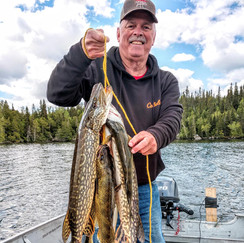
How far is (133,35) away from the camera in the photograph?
266cm

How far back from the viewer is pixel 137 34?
2.64m

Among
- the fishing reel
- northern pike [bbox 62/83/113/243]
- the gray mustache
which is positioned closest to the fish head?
northern pike [bbox 62/83/113/243]

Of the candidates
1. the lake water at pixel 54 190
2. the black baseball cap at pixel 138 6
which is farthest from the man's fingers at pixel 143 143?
→ the lake water at pixel 54 190

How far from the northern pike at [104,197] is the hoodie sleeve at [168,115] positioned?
0.52 meters

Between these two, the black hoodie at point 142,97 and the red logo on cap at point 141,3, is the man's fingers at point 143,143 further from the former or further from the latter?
the red logo on cap at point 141,3

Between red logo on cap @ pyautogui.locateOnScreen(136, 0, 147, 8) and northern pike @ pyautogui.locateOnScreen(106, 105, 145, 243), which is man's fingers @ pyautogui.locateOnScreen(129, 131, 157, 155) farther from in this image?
red logo on cap @ pyautogui.locateOnScreen(136, 0, 147, 8)

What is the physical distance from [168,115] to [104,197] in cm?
114

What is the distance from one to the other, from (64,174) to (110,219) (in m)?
24.0

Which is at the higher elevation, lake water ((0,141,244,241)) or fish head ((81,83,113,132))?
fish head ((81,83,113,132))

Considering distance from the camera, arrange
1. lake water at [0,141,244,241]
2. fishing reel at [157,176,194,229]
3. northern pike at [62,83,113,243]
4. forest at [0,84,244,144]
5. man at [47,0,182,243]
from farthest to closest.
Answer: forest at [0,84,244,144] < lake water at [0,141,244,241] < fishing reel at [157,176,194,229] < man at [47,0,182,243] < northern pike at [62,83,113,243]

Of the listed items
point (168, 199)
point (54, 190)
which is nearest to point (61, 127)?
point (54, 190)

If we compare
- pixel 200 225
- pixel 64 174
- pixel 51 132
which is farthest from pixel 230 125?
pixel 200 225

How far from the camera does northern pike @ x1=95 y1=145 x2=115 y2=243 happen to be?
6.16 ft

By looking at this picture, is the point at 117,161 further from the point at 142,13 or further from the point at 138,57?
the point at 142,13
